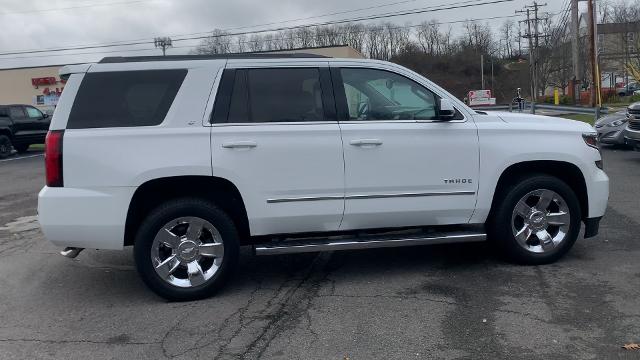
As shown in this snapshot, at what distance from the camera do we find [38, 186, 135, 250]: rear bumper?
4898 millimetres

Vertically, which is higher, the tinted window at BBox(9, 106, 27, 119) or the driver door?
the tinted window at BBox(9, 106, 27, 119)

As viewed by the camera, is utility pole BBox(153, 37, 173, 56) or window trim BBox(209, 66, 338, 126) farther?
utility pole BBox(153, 37, 173, 56)

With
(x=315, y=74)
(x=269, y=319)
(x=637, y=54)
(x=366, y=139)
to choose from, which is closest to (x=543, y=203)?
(x=366, y=139)

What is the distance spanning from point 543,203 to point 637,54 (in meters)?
45.8

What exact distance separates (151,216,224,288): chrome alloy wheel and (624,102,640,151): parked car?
9767 mm

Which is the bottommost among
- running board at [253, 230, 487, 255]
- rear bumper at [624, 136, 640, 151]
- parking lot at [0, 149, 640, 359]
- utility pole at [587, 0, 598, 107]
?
parking lot at [0, 149, 640, 359]

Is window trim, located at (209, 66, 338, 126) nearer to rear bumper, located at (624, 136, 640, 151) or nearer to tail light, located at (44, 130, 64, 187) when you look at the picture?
tail light, located at (44, 130, 64, 187)

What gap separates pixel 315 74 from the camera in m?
5.44

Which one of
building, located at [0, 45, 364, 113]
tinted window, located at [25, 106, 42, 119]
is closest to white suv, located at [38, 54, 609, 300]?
tinted window, located at [25, 106, 42, 119]

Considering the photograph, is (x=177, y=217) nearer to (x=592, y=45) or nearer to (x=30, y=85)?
(x=592, y=45)

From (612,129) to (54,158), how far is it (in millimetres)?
14045

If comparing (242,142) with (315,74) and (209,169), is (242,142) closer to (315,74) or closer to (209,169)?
(209,169)

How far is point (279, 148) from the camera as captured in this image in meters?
5.13

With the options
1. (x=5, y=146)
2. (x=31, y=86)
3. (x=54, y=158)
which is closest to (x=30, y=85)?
(x=31, y=86)
